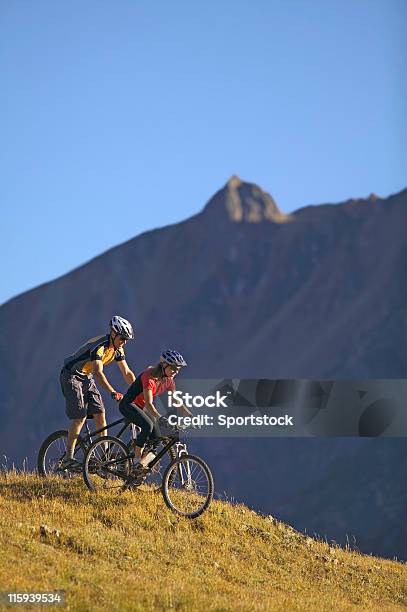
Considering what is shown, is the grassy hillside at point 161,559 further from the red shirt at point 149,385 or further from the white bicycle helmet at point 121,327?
the white bicycle helmet at point 121,327

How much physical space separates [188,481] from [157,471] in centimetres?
65

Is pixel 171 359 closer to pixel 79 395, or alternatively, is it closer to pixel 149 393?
pixel 149 393

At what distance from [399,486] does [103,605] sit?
137 m

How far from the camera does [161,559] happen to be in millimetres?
15375

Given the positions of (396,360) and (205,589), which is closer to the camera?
(205,589)

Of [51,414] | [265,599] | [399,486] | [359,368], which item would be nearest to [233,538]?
[265,599]

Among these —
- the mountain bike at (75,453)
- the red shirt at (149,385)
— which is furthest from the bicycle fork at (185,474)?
the red shirt at (149,385)

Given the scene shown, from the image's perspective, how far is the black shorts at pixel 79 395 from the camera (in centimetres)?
1736

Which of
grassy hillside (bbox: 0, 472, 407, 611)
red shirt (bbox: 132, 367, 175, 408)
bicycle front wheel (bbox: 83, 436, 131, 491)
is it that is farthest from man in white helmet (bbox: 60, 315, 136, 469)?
grassy hillside (bbox: 0, 472, 407, 611)

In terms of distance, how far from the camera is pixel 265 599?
14.3 m

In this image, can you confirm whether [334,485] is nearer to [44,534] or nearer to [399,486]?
[399,486]

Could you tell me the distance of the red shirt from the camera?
55.3ft

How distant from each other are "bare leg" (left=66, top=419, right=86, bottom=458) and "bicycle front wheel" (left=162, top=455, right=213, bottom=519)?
5.54 feet

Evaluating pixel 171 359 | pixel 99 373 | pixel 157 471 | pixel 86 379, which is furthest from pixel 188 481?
pixel 86 379
